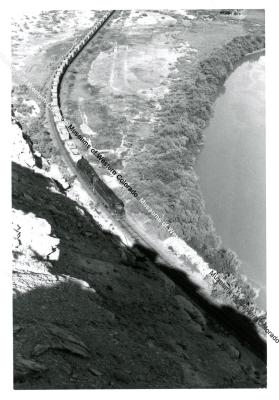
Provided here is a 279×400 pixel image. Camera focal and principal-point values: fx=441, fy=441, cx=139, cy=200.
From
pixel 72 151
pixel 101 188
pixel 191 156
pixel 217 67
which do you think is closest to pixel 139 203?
pixel 101 188

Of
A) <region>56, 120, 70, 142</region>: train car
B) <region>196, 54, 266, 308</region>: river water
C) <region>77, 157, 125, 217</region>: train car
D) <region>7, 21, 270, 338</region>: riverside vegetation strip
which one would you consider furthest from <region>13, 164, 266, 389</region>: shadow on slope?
<region>7, 21, 270, 338</region>: riverside vegetation strip

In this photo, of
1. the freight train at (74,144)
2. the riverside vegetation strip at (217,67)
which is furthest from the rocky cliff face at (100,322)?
the riverside vegetation strip at (217,67)

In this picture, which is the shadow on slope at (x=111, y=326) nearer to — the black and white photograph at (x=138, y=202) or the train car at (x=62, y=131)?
the black and white photograph at (x=138, y=202)

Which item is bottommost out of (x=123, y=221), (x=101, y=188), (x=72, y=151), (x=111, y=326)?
(x=111, y=326)

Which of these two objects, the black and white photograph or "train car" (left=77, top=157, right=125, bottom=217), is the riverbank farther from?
"train car" (left=77, top=157, right=125, bottom=217)

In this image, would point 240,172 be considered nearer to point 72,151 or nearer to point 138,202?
point 138,202

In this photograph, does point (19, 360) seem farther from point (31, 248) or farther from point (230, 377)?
point (230, 377)

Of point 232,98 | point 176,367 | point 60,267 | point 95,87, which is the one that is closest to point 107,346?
point 176,367
